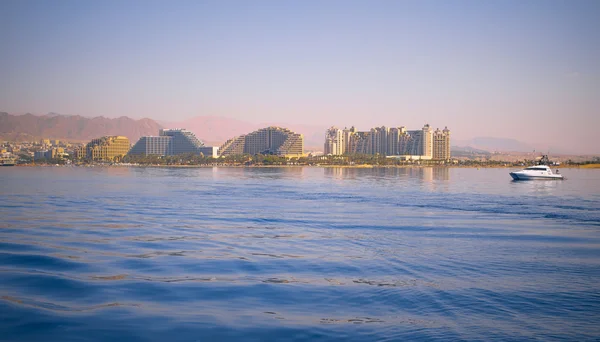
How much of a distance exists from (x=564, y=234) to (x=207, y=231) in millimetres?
11280

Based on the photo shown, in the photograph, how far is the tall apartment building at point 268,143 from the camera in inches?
6683

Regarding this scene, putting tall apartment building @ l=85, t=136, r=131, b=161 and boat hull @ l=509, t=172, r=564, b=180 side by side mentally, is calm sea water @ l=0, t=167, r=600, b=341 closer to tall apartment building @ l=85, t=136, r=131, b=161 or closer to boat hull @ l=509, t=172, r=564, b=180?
boat hull @ l=509, t=172, r=564, b=180

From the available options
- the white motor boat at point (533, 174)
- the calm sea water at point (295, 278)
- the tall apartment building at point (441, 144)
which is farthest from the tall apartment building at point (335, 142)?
the calm sea water at point (295, 278)

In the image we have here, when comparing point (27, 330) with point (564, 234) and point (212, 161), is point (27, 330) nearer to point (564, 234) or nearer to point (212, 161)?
point (564, 234)

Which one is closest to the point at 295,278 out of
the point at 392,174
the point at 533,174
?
the point at 533,174

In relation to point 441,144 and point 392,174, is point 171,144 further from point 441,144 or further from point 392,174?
point 392,174

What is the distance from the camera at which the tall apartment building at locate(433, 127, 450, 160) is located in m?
172

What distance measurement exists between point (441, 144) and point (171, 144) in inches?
3539

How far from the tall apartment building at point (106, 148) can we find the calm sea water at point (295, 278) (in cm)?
14856

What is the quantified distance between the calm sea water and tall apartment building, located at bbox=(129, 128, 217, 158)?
157579 millimetres

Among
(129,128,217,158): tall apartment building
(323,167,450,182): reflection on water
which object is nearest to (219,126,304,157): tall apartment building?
(129,128,217,158): tall apartment building

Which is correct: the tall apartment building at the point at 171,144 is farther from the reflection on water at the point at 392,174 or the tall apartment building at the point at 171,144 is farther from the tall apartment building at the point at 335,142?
the reflection on water at the point at 392,174

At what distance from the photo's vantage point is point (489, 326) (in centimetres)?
764

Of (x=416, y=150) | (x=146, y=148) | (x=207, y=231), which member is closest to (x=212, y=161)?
(x=146, y=148)
